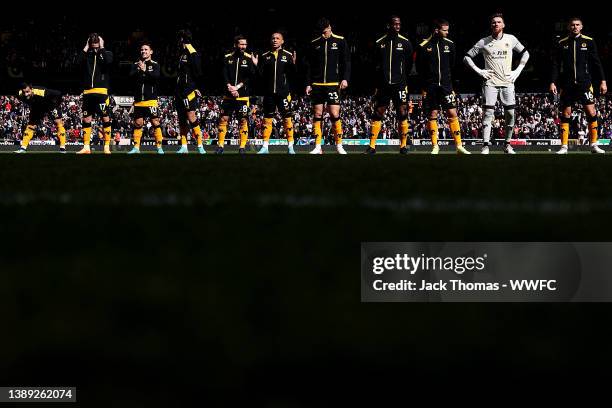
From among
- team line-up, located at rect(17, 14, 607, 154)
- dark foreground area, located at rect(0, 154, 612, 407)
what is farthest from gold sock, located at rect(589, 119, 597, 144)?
dark foreground area, located at rect(0, 154, 612, 407)

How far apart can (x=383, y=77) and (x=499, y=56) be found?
72.7 inches

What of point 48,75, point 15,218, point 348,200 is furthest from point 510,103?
point 48,75

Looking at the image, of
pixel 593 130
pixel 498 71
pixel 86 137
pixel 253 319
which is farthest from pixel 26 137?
pixel 253 319

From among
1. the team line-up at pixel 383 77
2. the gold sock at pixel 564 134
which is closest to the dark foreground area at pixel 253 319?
the team line-up at pixel 383 77

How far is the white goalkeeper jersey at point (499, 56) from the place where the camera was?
11.0m

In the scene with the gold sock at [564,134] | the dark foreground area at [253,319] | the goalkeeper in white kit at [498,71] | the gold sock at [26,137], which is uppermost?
the goalkeeper in white kit at [498,71]

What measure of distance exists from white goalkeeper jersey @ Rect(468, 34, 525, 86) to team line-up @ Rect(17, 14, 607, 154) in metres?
0.02

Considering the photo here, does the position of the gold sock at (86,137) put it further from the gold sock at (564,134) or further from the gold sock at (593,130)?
the gold sock at (593,130)

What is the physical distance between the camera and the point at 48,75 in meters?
29.5

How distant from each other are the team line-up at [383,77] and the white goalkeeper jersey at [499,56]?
2cm

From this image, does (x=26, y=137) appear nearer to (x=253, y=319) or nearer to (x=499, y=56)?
(x=499, y=56)

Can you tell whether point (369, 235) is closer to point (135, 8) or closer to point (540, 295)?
point (540, 295)

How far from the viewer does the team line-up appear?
36.4 feet

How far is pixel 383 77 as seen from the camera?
38.2 ft
